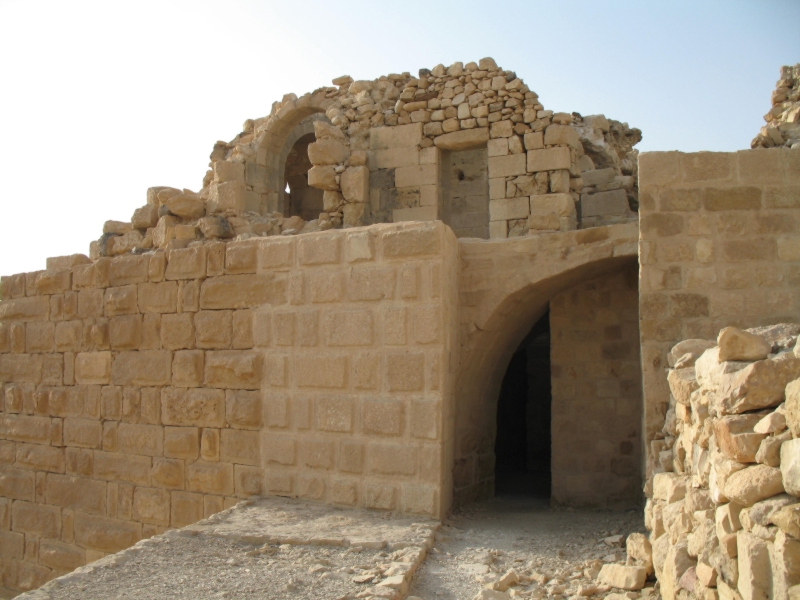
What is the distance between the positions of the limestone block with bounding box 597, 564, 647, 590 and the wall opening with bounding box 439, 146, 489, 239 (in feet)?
19.0

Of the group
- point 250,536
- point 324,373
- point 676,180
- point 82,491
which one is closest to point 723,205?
point 676,180

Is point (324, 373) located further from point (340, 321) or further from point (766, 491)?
point (766, 491)

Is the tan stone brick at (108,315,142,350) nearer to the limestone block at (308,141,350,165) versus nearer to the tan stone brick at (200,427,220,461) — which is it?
the tan stone brick at (200,427,220,461)

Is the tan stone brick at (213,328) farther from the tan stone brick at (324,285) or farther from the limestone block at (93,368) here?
the limestone block at (93,368)

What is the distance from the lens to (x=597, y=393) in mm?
5820

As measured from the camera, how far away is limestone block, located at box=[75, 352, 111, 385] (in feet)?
20.1

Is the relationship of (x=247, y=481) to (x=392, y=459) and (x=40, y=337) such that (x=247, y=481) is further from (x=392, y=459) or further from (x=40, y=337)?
(x=40, y=337)

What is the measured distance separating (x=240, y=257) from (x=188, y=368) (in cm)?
97

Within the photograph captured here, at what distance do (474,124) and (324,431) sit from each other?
15.8 ft

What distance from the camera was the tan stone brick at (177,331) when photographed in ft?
18.5

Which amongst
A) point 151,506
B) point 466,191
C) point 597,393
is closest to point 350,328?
point 597,393

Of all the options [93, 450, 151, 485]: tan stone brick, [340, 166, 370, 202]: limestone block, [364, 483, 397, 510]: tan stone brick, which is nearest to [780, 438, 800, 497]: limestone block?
[364, 483, 397, 510]: tan stone brick

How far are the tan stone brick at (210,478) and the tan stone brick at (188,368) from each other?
62 centimetres

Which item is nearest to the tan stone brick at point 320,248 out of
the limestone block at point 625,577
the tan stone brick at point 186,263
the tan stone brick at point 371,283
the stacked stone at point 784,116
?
the tan stone brick at point 371,283
